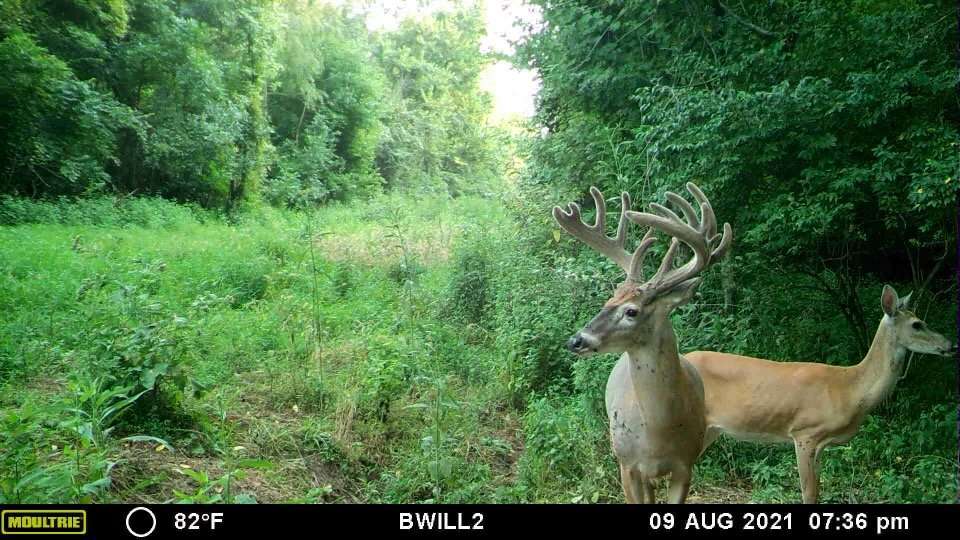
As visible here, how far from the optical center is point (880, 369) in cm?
475

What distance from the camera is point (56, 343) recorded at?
6.30 metres

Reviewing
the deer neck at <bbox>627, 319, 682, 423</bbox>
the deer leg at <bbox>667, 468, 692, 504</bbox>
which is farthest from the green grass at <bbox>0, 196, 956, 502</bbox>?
the deer neck at <bbox>627, 319, 682, 423</bbox>

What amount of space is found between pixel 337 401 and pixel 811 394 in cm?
343

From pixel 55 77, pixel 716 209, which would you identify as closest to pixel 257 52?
pixel 55 77

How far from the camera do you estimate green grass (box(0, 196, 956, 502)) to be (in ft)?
14.5

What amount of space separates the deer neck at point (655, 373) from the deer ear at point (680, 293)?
0.34ft

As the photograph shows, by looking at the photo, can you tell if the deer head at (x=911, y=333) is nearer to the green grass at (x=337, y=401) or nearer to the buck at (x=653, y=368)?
the green grass at (x=337, y=401)

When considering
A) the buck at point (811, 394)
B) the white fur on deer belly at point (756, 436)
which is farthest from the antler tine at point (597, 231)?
the white fur on deer belly at point (756, 436)

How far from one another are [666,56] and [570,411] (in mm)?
4165

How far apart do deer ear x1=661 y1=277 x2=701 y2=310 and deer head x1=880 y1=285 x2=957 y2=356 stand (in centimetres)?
186

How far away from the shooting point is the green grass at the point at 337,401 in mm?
4410
